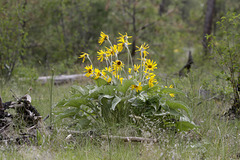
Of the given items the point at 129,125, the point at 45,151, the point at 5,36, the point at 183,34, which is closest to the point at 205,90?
the point at 129,125

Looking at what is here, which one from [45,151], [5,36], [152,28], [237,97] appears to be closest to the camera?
[45,151]

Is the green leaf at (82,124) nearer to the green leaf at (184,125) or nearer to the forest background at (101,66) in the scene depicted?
the forest background at (101,66)

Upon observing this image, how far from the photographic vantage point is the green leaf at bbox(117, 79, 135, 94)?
302cm

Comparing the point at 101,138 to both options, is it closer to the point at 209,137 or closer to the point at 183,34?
the point at 209,137

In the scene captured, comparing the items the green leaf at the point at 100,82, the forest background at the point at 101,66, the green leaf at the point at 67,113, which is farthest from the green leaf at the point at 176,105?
the green leaf at the point at 67,113

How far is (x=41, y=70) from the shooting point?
8648 millimetres

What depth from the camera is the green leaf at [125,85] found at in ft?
9.92

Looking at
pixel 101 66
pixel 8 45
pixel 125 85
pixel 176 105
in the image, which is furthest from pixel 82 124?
pixel 8 45

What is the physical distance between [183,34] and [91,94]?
37.6 ft

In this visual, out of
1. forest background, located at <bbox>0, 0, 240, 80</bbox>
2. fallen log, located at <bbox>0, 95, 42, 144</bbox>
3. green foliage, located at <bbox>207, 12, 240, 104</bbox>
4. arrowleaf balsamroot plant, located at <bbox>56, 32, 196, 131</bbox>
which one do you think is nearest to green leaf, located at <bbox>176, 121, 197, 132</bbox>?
arrowleaf balsamroot plant, located at <bbox>56, 32, 196, 131</bbox>

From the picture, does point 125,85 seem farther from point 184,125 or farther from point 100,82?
point 184,125

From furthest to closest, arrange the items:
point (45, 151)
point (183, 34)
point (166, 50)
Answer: point (183, 34) < point (166, 50) < point (45, 151)

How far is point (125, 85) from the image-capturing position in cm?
309

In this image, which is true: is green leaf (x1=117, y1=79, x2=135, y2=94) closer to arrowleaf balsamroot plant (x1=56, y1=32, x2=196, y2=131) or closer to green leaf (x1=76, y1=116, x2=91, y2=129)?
arrowleaf balsamroot plant (x1=56, y1=32, x2=196, y2=131)
